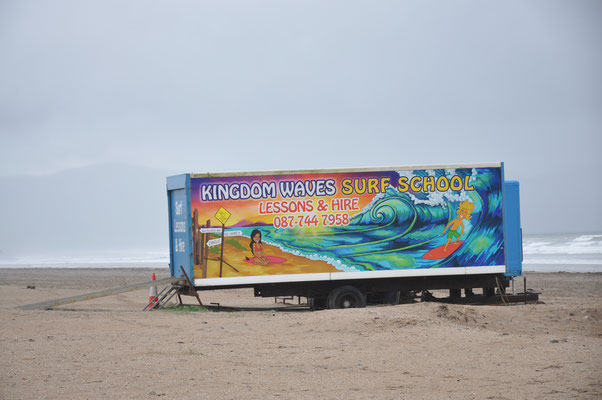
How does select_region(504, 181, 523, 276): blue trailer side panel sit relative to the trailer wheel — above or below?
above

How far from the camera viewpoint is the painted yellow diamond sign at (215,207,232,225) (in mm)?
15523

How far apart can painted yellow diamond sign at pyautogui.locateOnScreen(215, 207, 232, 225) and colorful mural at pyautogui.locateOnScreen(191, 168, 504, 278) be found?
0.02 m

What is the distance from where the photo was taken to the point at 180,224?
53.0ft

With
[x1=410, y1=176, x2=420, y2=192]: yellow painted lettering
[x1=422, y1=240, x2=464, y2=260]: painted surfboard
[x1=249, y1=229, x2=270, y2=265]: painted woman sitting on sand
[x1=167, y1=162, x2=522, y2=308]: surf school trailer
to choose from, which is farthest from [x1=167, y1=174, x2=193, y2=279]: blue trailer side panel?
[x1=422, y1=240, x2=464, y2=260]: painted surfboard

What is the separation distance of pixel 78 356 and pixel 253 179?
20.5 ft

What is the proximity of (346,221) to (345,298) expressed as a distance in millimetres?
1771

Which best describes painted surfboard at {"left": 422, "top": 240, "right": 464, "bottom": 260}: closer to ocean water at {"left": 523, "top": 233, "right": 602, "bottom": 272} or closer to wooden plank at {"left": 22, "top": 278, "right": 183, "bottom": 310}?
wooden plank at {"left": 22, "top": 278, "right": 183, "bottom": 310}

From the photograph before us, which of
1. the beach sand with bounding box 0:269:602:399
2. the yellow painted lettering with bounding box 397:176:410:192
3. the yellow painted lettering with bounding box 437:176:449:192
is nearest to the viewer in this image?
the beach sand with bounding box 0:269:602:399

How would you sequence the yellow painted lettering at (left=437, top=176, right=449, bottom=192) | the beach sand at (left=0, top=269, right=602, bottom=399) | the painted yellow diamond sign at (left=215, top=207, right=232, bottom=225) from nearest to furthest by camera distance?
1. the beach sand at (left=0, top=269, right=602, bottom=399)
2. the painted yellow diamond sign at (left=215, top=207, right=232, bottom=225)
3. the yellow painted lettering at (left=437, top=176, right=449, bottom=192)

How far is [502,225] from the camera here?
1628 cm

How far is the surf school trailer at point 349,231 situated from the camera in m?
15.5

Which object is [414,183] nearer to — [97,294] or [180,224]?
[180,224]

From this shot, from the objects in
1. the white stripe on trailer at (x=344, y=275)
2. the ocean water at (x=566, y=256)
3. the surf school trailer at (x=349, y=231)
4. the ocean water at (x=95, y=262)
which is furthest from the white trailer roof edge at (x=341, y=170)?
the ocean water at (x=95, y=262)

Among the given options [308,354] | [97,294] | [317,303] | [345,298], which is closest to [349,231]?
[345,298]
